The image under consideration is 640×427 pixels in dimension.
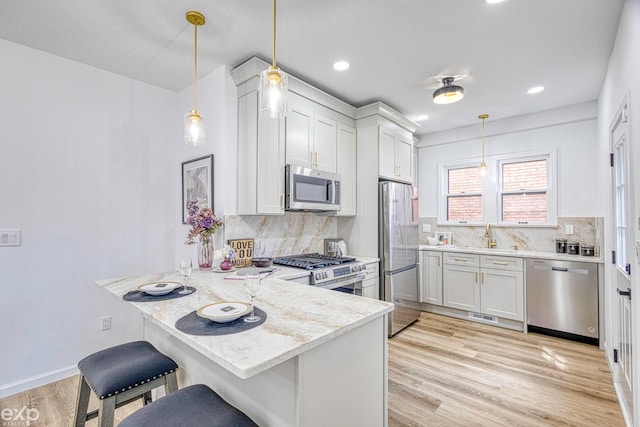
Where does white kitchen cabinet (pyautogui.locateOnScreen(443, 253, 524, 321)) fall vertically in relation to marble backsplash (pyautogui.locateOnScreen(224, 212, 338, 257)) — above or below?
below

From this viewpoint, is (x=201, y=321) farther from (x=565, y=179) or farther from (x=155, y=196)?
(x=565, y=179)

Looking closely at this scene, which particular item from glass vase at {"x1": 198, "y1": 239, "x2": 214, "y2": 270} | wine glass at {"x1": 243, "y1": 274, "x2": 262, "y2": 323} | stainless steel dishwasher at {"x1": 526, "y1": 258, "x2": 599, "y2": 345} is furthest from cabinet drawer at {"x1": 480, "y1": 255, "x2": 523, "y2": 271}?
wine glass at {"x1": 243, "y1": 274, "x2": 262, "y2": 323}

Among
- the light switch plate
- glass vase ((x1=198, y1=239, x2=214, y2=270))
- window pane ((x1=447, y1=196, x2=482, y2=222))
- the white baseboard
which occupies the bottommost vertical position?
the white baseboard

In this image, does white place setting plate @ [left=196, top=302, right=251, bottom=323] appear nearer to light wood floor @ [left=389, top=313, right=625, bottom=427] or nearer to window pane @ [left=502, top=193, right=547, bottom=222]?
light wood floor @ [left=389, top=313, right=625, bottom=427]

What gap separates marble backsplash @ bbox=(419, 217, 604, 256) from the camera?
3.69 m

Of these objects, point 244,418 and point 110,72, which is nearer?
point 244,418

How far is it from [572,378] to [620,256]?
1127 millimetres

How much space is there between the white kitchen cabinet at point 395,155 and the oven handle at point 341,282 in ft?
4.21

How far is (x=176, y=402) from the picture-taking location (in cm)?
117

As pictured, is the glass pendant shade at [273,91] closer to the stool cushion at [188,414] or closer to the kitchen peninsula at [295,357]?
the kitchen peninsula at [295,357]

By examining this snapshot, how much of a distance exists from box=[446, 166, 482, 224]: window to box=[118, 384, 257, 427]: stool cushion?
14.6 feet

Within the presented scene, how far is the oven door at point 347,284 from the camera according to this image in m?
2.82

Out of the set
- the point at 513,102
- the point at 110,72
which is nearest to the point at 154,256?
the point at 110,72

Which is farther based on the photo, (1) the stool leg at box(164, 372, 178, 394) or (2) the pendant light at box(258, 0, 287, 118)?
(2) the pendant light at box(258, 0, 287, 118)
